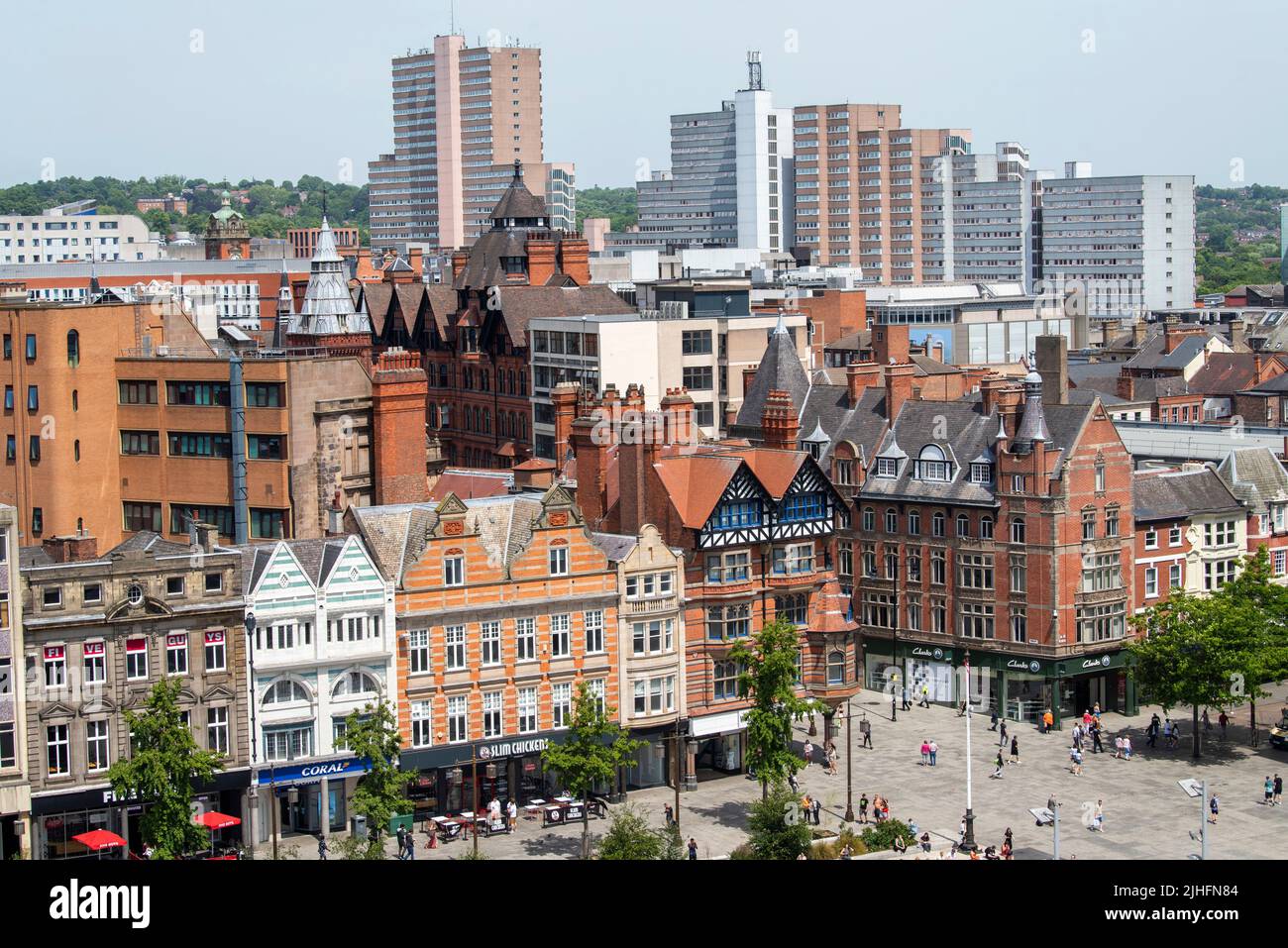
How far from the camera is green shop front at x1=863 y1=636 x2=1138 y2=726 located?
101500 mm

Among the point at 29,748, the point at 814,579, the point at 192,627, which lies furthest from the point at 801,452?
the point at 29,748

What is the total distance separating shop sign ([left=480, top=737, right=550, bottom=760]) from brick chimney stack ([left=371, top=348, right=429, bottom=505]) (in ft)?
72.7

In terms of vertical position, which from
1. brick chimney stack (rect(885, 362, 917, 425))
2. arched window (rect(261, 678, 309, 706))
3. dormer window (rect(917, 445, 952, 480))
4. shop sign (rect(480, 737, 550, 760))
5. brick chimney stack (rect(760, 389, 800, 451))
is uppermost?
brick chimney stack (rect(885, 362, 917, 425))

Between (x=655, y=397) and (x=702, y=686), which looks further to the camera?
(x=655, y=397)

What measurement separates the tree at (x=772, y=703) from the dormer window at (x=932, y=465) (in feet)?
77.4

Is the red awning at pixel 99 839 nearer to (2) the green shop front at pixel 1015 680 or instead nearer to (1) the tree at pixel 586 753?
(1) the tree at pixel 586 753

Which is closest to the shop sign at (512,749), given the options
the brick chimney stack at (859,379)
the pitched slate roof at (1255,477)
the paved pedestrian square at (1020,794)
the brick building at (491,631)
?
the brick building at (491,631)

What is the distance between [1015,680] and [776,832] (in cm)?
3410

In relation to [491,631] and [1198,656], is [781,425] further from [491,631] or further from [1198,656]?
[491,631]

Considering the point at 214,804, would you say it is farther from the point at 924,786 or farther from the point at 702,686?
the point at 924,786

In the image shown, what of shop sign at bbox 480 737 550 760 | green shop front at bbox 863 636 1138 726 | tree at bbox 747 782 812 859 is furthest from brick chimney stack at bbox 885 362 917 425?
tree at bbox 747 782 812 859

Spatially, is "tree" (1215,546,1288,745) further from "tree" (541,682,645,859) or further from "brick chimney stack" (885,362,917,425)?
"tree" (541,682,645,859)

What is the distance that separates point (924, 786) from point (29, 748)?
125ft

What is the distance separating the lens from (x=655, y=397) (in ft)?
412
